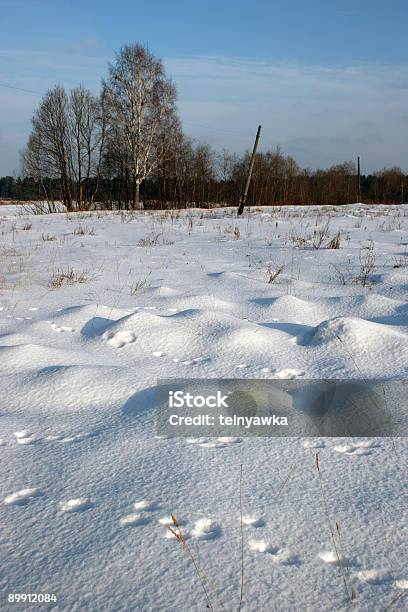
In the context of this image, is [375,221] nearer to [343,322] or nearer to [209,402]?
[343,322]

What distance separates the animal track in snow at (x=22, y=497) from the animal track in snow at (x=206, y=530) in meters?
0.46

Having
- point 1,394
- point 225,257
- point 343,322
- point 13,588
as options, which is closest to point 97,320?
point 1,394

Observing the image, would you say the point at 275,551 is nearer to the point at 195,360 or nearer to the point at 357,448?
the point at 357,448

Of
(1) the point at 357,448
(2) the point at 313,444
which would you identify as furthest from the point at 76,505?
(1) the point at 357,448

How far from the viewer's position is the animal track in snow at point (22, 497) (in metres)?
1.24

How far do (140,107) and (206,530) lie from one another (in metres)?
20.4

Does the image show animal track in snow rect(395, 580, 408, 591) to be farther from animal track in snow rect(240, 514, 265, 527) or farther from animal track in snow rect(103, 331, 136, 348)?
animal track in snow rect(103, 331, 136, 348)

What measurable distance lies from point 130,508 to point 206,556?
27cm

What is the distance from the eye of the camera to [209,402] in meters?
1.84

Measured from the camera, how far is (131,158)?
20359 mm

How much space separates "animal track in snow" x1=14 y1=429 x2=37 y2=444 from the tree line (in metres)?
16.1

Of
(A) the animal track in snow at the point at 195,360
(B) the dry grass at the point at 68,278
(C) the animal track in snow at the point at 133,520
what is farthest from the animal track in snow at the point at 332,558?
(B) the dry grass at the point at 68,278

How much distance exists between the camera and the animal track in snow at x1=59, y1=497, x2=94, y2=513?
1.20m

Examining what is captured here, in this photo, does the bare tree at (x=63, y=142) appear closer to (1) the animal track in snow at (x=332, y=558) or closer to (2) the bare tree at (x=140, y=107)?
(2) the bare tree at (x=140, y=107)
